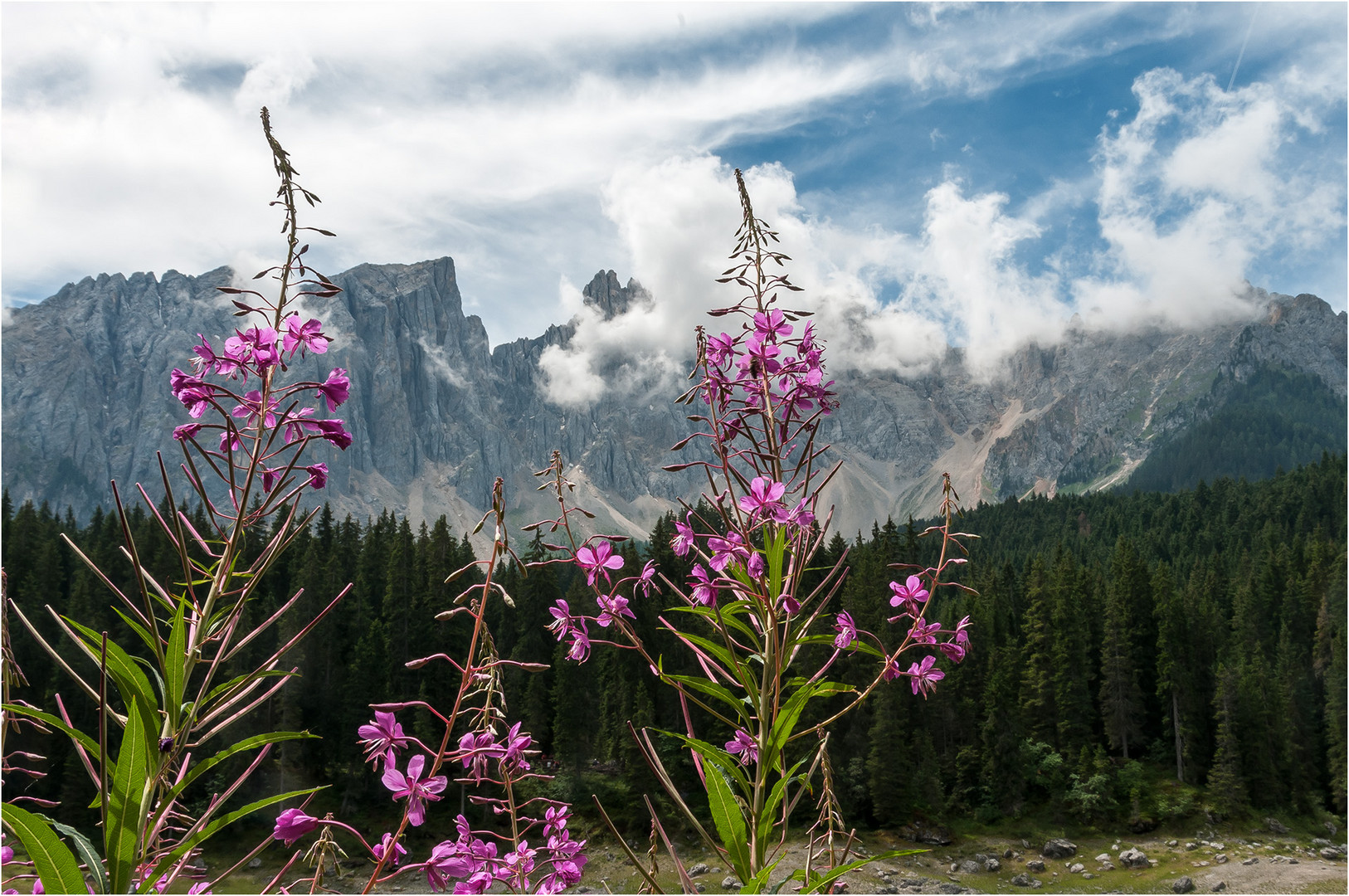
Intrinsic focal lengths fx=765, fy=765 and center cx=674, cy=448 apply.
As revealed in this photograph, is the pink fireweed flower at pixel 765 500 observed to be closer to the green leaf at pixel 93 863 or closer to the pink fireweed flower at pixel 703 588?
the pink fireweed flower at pixel 703 588

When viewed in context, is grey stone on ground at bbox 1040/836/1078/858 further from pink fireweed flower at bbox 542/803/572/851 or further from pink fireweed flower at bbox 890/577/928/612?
pink fireweed flower at bbox 890/577/928/612

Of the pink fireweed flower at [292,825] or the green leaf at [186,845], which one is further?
the pink fireweed flower at [292,825]

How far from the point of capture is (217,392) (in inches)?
79.7

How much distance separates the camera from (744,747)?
100 inches

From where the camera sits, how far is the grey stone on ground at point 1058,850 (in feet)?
114

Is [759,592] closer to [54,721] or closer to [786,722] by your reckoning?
[786,722]

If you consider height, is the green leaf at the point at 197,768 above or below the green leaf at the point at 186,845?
above

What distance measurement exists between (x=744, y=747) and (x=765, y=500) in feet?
2.86

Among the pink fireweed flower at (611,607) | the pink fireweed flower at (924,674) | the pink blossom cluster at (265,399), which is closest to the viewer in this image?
the pink blossom cluster at (265,399)

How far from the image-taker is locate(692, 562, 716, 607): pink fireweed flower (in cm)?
251

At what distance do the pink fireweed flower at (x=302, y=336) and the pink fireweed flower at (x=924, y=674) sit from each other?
2.23 m

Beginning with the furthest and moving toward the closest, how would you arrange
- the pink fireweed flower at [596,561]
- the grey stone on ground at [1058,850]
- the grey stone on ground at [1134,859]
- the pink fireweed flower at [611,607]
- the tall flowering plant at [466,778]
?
the grey stone on ground at [1058,850] < the grey stone on ground at [1134,859] < the pink fireweed flower at [596,561] < the pink fireweed flower at [611,607] < the tall flowering plant at [466,778]

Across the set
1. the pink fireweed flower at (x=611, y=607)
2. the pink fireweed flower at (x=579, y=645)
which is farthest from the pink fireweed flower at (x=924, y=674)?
the pink fireweed flower at (x=579, y=645)

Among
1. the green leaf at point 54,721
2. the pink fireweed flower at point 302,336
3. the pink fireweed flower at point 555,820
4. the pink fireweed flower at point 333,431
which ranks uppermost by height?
the pink fireweed flower at point 302,336
